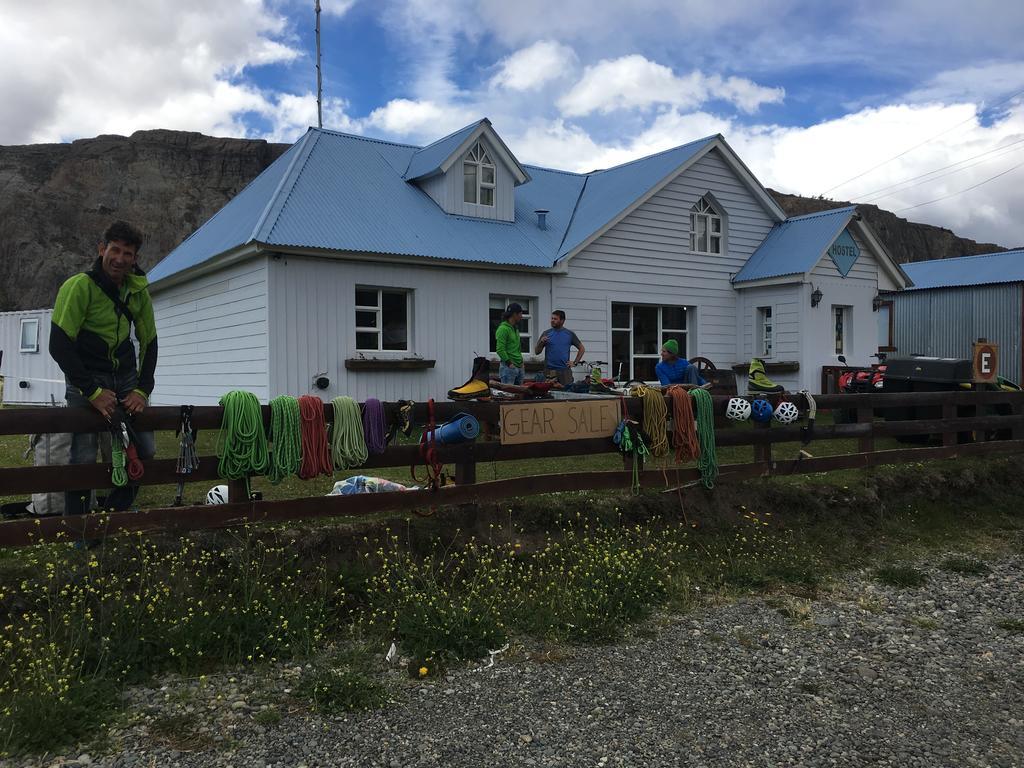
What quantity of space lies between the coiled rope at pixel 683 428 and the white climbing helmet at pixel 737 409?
0.56 meters

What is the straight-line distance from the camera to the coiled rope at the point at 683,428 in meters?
7.31

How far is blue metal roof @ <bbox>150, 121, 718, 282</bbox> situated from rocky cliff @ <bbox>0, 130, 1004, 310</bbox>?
39058 mm

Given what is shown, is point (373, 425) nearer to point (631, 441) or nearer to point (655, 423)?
point (631, 441)

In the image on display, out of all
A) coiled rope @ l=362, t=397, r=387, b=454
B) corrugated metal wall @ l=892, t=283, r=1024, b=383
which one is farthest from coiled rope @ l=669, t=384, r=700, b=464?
corrugated metal wall @ l=892, t=283, r=1024, b=383

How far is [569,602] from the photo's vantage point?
5.49 metres

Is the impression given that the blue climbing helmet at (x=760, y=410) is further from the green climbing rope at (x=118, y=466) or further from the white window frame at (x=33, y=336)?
the white window frame at (x=33, y=336)

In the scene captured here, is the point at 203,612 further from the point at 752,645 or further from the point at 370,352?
the point at 370,352

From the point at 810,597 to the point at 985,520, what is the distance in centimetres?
404

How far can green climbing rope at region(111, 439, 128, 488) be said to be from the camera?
16.3 feet

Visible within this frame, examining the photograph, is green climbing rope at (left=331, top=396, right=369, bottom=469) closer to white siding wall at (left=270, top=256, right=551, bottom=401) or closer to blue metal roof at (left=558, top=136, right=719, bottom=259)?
white siding wall at (left=270, top=256, right=551, bottom=401)

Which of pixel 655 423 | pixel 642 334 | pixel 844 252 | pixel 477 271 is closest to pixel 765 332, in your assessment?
pixel 844 252

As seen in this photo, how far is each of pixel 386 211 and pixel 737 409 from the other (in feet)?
30.2

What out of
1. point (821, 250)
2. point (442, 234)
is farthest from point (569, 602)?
point (821, 250)

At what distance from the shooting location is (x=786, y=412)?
8062 millimetres
